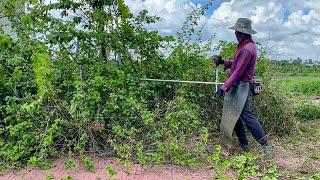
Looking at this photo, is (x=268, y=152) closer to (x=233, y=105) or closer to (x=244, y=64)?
(x=233, y=105)

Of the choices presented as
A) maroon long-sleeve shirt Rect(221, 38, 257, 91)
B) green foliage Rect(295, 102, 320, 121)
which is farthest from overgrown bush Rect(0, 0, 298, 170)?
green foliage Rect(295, 102, 320, 121)

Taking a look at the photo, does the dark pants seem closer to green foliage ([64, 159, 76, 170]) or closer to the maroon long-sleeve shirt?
the maroon long-sleeve shirt

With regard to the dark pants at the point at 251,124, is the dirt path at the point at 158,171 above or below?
below

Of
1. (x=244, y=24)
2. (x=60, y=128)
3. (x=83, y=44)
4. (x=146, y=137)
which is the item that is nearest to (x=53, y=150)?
(x=60, y=128)

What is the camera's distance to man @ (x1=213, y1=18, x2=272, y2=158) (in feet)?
19.9

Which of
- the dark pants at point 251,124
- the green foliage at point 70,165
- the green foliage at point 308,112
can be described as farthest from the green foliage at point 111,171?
the green foliage at point 308,112

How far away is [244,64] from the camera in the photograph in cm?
605

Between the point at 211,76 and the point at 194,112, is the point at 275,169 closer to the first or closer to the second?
the point at 194,112

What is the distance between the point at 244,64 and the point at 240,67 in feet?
0.22

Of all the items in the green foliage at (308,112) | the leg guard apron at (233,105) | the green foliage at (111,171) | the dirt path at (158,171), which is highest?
the leg guard apron at (233,105)

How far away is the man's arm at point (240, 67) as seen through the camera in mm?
6026

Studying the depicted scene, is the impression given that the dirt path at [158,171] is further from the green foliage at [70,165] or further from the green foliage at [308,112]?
the green foliage at [308,112]

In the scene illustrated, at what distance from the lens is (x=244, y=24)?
20.3 ft

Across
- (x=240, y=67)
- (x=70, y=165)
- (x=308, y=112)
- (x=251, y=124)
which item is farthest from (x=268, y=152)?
(x=308, y=112)
